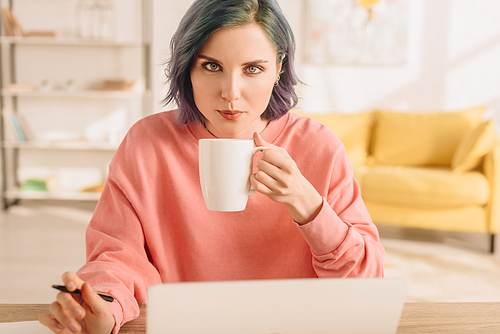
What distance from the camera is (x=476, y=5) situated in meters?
3.98

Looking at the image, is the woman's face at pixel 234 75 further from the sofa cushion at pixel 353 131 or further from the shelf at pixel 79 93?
the shelf at pixel 79 93

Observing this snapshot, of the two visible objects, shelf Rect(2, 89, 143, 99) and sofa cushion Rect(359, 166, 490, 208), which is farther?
shelf Rect(2, 89, 143, 99)

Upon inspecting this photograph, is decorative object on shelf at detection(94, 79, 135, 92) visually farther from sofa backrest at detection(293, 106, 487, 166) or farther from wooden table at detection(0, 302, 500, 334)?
wooden table at detection(0, 302, 500, 334)

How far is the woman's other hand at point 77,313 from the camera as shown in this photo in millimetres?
455

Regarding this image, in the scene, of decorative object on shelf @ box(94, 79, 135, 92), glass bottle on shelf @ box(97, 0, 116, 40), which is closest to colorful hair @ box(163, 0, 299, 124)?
decorative object on shelf @ box(94, 79, 135, 92)

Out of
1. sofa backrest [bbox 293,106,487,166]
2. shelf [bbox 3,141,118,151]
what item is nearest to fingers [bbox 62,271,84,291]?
sofa backrest [bbox 293,106,487,166]

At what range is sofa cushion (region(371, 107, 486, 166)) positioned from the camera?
10.9ft

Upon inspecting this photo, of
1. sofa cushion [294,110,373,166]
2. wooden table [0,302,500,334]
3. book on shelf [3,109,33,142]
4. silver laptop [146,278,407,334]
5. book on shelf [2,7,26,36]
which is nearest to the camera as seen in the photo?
silver laptop [146,278,407,334]

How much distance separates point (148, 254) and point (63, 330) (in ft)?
1.08

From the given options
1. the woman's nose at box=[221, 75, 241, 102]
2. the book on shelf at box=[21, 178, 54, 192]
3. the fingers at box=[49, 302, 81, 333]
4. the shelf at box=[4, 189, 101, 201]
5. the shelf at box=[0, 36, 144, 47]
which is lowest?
the shelf at box=[4, 189, 101, 201]

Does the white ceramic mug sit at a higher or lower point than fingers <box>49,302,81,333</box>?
higher

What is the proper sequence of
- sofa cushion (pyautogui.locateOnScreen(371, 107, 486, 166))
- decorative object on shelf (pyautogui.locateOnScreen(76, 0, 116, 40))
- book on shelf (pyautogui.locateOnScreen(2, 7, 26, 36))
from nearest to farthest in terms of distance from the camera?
sofa cushion (pyautogui.locateOnScreen(371, 107, 486, 166)), book on shelf (pyautogui.locateOnScreen(2, 7, 26, 36)), decorative object on shelf (pyautogui.locateOnScreen(76, 0, 116, 40))

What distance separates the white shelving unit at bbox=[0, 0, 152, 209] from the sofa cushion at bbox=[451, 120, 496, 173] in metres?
2.65

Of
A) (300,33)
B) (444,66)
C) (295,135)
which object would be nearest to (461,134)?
(444,66)
